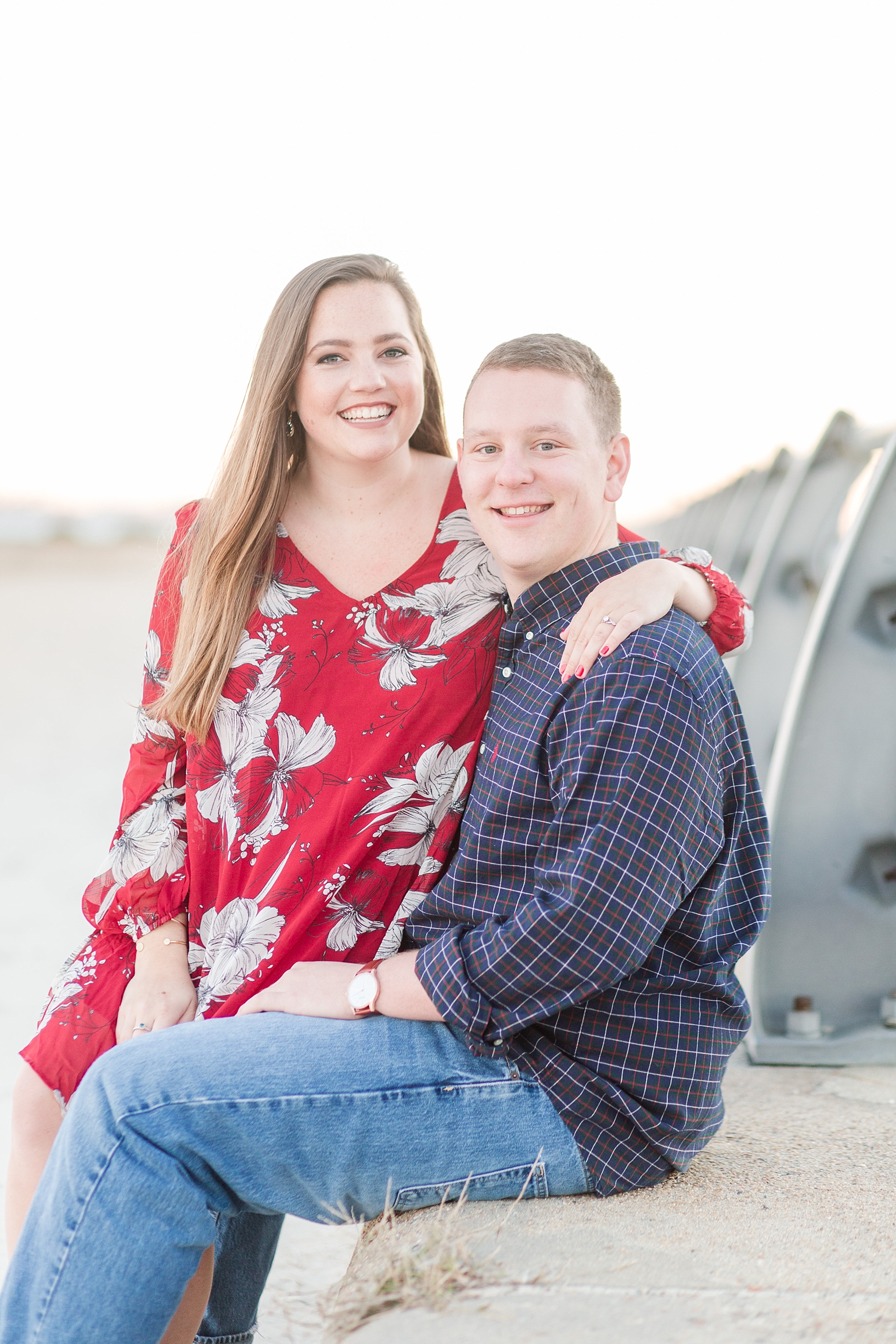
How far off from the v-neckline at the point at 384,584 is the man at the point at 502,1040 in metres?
0.49

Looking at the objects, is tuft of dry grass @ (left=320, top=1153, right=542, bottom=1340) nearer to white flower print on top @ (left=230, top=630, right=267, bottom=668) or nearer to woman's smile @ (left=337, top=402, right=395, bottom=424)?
white flower print on top @ (left=230, top=630, right=267, bottom=668)

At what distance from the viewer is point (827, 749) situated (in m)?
3.59

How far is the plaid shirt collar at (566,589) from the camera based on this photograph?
238 cm

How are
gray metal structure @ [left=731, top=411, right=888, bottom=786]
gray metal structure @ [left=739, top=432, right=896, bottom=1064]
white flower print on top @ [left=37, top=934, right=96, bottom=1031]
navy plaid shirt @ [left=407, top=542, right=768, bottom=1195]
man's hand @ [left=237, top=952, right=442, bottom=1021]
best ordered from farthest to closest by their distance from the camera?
gray metal structure @ [left=731, top=411, right=888, bottom=786] < gray metal structure @ [left=739, top=432, right=896, bottom=1064] < white flower print on top @ [left=37, top=934, right=96, bottom=1031] < man's hand @ [left=237, top=952, right=442, bottom=1021] < navy plaid shirt @ [left=407, top=542, right=768, bottom=1195]

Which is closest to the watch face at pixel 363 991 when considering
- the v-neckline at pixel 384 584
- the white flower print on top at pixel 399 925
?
the white flower print on top at pixel 399 925

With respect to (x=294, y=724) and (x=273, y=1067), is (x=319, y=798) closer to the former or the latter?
(x=294, y=724)

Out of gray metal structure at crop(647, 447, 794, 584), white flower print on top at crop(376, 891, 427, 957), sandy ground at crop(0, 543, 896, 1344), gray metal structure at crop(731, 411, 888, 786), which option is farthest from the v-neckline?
gray metal structure at crop(647, 447, 794, 584)

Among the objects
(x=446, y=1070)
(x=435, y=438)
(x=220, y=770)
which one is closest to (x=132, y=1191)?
(x=446, y=1070)

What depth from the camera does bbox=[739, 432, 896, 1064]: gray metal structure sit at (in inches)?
139

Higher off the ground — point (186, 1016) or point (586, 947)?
point (586, 947)

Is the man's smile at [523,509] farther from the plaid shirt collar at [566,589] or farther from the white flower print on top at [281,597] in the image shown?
the white flower print on top at [281,597]

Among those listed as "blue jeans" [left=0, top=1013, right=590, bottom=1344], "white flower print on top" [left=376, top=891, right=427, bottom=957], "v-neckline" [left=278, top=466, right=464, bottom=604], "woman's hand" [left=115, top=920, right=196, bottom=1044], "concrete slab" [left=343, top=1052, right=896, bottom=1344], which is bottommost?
"concrete slab" [left=343, top=1052, right=896, bottom=1344]

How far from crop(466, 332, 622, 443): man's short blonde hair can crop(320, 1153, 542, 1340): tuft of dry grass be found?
1485 mm

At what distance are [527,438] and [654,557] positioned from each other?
0.37 meters
